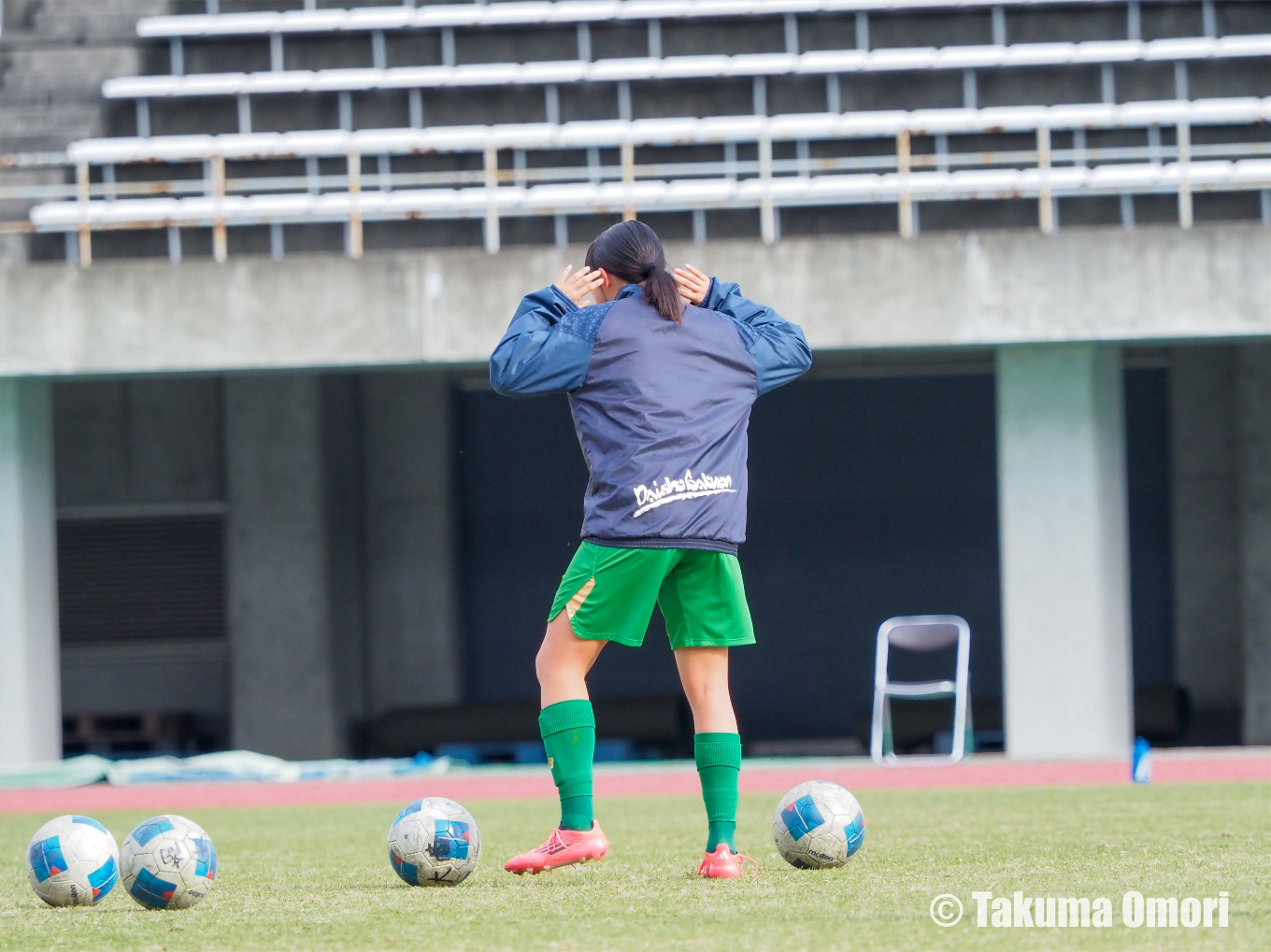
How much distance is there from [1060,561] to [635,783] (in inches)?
144

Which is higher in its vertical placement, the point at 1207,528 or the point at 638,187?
the point at 638,187

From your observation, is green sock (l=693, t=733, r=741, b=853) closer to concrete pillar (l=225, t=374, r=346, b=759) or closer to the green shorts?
the green shorts

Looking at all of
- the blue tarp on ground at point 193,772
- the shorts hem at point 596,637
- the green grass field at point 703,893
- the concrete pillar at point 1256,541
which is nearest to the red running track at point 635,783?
the blue tarp on ground at point 193,772

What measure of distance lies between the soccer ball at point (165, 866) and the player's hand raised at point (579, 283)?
1692 millimetres

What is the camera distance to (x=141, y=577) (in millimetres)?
17906

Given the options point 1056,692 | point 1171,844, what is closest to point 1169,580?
point 1056,692

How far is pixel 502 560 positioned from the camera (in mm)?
18109

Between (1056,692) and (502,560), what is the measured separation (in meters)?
→ 7.20

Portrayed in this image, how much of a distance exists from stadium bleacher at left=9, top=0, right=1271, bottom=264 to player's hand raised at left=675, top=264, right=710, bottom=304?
418 inches

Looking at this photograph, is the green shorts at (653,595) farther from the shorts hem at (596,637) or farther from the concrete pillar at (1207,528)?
the concrete pillar at (1207,528)

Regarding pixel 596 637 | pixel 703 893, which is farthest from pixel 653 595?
pixel 703 893

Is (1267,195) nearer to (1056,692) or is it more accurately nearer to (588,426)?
(1056,692)

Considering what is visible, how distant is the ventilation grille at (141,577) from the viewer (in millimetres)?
17844

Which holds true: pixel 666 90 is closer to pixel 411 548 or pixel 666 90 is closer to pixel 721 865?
pixel 411 548
